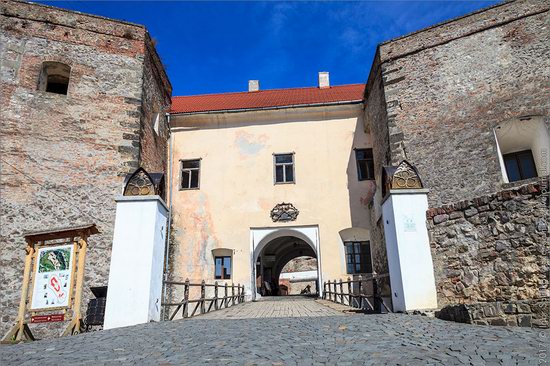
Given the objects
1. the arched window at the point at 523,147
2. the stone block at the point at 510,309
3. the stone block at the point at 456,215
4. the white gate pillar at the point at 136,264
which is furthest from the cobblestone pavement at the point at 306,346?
the arched window at the point at 523,147

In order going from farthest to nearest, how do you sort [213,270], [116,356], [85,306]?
[213,270], [85,306], [116,356]

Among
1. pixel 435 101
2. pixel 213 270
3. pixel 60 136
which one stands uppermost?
pixel 435 101

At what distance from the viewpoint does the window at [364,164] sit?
16.2 m

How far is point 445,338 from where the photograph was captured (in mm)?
3936

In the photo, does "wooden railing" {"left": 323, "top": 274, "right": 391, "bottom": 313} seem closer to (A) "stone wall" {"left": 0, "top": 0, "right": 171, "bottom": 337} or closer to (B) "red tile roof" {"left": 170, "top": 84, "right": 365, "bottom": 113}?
(A) "stone wall" {"left": 0, "top": 0, "right": 171, "bottom": 337}

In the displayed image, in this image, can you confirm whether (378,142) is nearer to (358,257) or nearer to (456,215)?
(358,257)

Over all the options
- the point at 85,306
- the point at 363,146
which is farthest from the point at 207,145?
the point at 85,306

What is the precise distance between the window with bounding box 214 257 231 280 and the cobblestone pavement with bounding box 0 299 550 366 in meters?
10.7

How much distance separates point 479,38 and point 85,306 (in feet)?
46.1

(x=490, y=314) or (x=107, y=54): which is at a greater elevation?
(x=107, y=54)

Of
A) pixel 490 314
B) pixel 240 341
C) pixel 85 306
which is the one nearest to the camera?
pixel 240 341

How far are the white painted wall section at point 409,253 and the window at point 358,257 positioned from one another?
9.01 meters

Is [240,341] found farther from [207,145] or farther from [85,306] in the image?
[207,145]

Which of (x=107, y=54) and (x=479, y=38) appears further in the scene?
(x=107, y=54)
